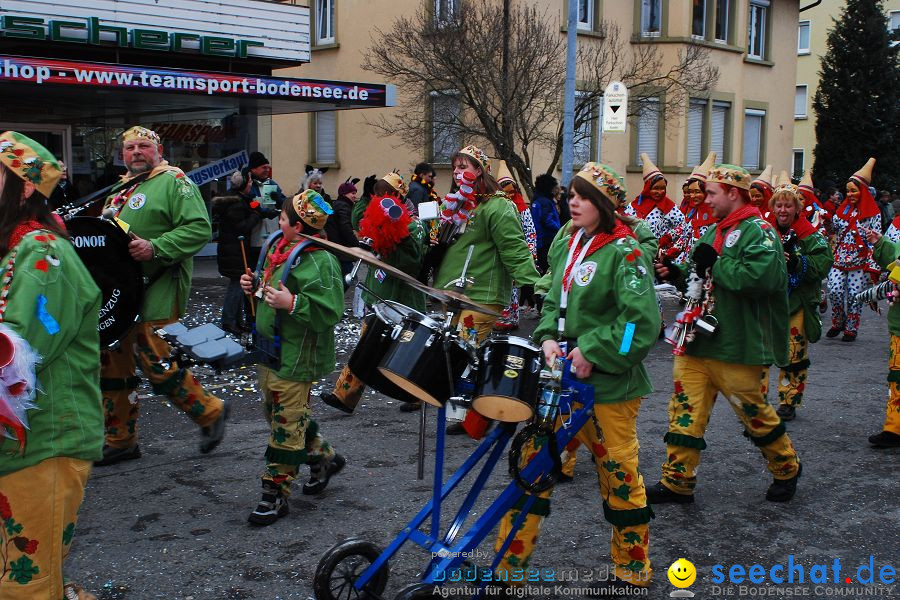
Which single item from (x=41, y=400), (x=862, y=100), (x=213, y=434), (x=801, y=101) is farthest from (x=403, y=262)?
(x=801, y=101)

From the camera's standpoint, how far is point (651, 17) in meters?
22.7

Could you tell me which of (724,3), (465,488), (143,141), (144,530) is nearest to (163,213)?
(143,141)

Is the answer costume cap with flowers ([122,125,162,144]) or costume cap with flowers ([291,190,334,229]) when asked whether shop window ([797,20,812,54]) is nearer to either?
costume cap with flowers ([122,125,162,144])

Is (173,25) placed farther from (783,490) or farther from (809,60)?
(809,60)

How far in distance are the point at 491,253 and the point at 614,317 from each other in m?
2.76

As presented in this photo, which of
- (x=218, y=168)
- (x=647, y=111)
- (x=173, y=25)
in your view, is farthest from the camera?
(x=647, y=111)

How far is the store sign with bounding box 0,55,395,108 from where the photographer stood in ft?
40.4

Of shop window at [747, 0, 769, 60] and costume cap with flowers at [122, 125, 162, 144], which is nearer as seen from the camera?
costume cap with flowers at [122, 125, 162, 144]

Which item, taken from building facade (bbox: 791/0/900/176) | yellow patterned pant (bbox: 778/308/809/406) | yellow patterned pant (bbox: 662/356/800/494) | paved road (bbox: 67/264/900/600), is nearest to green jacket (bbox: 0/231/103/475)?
paved road (bbox: 67/264/900/600)

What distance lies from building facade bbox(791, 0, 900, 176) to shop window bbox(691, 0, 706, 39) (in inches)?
697

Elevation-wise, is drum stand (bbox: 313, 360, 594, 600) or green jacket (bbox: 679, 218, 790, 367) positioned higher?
green jacket (bbox: 679, 218, 790, 367)

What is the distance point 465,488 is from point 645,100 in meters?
15.9

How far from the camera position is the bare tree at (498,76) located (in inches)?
648

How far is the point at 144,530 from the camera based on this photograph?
484cm
